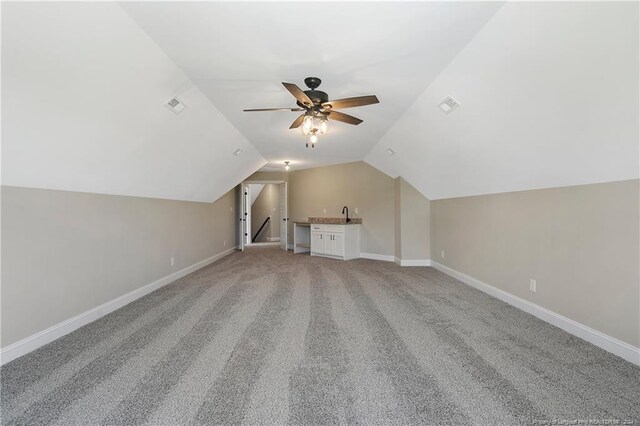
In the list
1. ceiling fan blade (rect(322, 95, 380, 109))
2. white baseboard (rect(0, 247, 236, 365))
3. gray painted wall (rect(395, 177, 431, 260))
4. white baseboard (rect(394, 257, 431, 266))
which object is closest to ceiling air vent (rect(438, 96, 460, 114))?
ceiling fan blade (rect(322, 95, 380, 109))

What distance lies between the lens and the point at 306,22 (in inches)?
80.7

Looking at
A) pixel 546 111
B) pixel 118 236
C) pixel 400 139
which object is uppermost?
pixel 400 139

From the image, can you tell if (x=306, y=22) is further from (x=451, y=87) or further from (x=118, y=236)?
(x=118, y=236)

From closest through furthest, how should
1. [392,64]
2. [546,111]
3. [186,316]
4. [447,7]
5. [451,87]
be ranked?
[447,7], [546,111], [392,64], [451,87], [186,316]

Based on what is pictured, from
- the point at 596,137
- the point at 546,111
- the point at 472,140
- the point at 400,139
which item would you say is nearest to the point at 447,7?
the point at 546,111

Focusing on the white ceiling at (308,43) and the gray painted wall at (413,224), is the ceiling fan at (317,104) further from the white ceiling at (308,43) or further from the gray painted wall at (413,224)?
the gray painted wall at (413,224)

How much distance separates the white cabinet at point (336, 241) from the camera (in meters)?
6.91

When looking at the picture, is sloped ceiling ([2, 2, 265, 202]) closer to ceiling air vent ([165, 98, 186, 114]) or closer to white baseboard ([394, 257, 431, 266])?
ceiling air vent ([165, 98, 186, 114])

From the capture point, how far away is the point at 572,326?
2701 millimetres

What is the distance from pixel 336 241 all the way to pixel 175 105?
4821 mm

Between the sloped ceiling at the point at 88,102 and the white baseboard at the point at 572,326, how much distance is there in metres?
4.42

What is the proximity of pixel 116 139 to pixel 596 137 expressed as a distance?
13.5ft

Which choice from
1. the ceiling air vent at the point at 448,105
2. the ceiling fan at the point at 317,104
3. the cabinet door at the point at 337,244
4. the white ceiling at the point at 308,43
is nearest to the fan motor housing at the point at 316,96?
the ceiling fan at the point at 317,104

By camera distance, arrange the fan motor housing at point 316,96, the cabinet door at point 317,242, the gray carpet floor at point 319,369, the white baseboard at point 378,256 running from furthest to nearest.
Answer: the cabinet door at point 317,242, the white baseboard at point 378,256, the fan motor housing at point 316,96, the gray carpet floor at point 319,369
